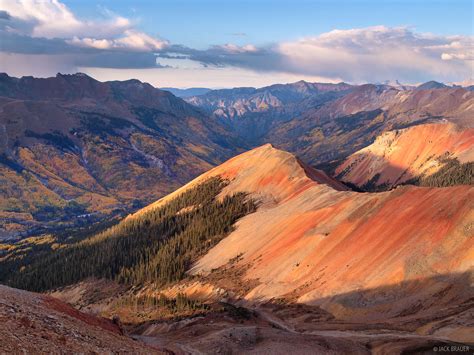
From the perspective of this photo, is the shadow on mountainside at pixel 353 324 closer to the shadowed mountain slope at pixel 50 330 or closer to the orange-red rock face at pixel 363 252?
the orange-red rock face at pixel 363 252

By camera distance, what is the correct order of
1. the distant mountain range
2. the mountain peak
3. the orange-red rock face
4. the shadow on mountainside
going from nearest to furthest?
1. the shadow on mountainside
2. the distant mountain range
3. the orange-red rock face
4. the mountain peak

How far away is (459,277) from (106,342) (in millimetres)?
52997

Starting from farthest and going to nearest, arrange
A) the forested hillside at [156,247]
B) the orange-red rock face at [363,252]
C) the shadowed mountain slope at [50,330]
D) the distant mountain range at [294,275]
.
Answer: the forested hillside at [156,247], the orange-red rock face at [363,252], the distant mountain range at [294,275], the shadowed mountain slope at [50,330]

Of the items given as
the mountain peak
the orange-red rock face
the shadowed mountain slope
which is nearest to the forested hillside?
the mountain peak

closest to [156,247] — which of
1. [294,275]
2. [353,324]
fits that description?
[294,275]

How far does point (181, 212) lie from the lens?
18650 cm

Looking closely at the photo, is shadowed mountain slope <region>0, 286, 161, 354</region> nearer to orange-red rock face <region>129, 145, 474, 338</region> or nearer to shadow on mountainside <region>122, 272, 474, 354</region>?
shadow on mountainside <region>122, 272, 474, 354</region>

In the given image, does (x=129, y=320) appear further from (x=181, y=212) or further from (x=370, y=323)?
(x=181, y=212)

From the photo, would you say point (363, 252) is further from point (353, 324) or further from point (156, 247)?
point (156, 247)

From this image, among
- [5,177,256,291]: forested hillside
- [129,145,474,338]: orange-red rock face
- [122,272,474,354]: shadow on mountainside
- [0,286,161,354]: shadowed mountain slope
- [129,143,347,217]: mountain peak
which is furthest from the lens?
[129,143,347,217]: mountain peak

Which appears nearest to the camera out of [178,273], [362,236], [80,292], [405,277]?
[405,277]

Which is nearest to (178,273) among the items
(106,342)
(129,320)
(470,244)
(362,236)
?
(129,320)

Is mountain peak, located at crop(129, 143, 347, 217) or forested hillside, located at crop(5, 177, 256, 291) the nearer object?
forested hillside, located at crop(5, 177, 256, 291)

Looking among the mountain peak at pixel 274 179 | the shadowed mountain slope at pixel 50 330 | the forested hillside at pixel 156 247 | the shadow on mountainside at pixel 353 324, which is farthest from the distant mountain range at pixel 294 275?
the mountain peak at pixel 274 179
